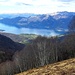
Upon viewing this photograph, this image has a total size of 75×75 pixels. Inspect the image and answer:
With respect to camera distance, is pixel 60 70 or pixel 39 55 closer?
pixel 60 70

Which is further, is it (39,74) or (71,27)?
(71,27)

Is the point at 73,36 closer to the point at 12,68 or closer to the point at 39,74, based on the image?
the point at 12,68

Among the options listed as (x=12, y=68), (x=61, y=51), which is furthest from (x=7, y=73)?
(x=61, y=51)

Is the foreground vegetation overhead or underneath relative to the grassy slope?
underneath

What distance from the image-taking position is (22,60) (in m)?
74.9

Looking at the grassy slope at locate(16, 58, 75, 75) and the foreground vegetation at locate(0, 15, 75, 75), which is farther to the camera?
the foreground vegetation at locate(0, 15, 75, 75)

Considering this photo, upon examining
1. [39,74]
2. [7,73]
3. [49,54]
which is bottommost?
[7,73]

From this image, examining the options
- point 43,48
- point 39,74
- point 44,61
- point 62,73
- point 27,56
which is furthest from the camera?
point 27,56

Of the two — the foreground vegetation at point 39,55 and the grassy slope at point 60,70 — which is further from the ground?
the grassy slope at point 60,70

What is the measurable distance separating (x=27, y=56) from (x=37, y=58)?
21.3ft

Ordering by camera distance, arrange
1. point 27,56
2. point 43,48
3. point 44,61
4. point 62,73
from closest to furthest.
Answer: point 62,73 → point 44,61 → point 43,48 → point 27,56

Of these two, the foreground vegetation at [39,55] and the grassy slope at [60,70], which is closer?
the grassy slope at [60,70]

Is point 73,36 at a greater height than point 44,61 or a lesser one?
greater

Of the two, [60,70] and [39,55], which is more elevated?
[60,70]
